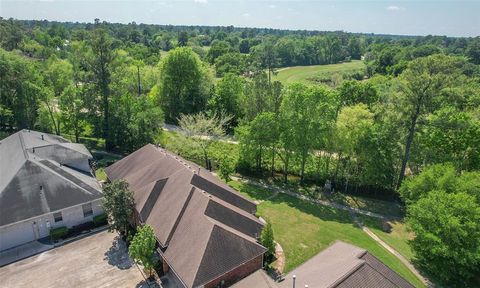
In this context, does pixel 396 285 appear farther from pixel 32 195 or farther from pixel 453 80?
pixel 32 195

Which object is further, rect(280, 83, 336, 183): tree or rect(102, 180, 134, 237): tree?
rect(280, 83, 336, 183): tree

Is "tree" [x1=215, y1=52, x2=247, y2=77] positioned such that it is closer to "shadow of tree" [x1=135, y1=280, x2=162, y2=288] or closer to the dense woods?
the dense woods

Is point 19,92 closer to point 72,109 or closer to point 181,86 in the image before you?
point 72,109

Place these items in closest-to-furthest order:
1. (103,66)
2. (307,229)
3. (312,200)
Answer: (307,229) < (312,200) < (103,66)

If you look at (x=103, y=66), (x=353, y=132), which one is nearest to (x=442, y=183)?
(x=353, y=132)

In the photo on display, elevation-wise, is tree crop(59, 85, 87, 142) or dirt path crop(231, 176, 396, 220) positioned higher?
tree crop(59, 85, 87, 142)

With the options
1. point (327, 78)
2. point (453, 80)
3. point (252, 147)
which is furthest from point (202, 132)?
point (327, 78)

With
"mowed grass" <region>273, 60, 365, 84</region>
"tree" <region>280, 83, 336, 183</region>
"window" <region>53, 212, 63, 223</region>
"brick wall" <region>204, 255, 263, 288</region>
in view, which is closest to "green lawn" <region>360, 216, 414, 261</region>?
"tree" <region>280, 83, 336, 183</region>
